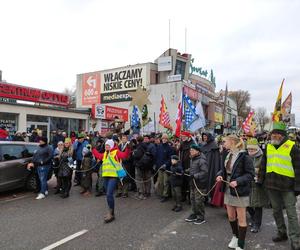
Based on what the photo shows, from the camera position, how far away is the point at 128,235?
535 centimetres

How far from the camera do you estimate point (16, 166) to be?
845 centimetres

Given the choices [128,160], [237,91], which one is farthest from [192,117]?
[237,91]

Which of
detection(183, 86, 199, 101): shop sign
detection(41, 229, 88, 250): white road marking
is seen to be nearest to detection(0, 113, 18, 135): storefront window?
detection(41, 229, 88, 250): white road marking

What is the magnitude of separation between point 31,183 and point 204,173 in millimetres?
5471

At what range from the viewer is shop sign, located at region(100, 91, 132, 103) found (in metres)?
35.2

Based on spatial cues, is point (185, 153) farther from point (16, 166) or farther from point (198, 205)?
point (16, 166)

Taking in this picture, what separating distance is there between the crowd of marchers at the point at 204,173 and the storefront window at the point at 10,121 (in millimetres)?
10079

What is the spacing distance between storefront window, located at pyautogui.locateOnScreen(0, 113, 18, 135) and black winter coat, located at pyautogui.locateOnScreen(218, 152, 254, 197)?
16897mm

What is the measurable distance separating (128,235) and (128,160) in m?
4.13

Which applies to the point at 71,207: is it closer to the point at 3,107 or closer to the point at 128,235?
the point at 128,235

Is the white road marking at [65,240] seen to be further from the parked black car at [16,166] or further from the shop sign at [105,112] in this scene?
the shop sign at [105,112]

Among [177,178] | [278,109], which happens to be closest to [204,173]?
[177,178]

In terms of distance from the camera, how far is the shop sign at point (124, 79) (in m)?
34.2

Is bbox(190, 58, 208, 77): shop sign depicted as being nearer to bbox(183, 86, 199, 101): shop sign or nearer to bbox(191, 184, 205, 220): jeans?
bbox(183, 86, 199, 101): shop sign
